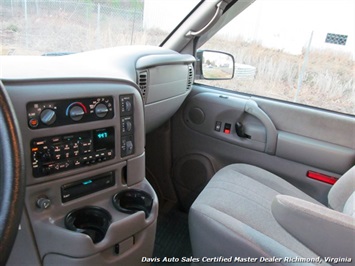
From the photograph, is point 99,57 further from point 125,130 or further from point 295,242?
point 295,242

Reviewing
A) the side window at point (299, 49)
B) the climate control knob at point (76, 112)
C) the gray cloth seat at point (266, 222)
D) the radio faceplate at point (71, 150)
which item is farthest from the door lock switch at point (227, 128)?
the climate control knob at point (76, 112)

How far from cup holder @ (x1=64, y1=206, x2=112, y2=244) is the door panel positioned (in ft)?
3.43

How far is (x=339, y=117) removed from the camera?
164cm

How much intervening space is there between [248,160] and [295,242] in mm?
783

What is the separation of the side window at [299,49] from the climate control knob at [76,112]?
1228 mm

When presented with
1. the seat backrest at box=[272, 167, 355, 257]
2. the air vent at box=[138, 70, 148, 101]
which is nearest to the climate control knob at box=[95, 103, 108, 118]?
the air vent at box=[138, 70, 148, 101]

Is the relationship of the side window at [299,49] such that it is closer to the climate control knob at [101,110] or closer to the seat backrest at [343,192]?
the seat backrest at [343,192]

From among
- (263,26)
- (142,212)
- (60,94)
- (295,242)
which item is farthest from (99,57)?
(295,242)

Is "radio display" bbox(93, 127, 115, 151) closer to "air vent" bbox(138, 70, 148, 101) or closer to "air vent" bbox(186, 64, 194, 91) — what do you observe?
"air vent" bbox(138, 70, 148, 101)

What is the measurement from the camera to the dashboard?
0.89 metres

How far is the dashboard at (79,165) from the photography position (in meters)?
0.89

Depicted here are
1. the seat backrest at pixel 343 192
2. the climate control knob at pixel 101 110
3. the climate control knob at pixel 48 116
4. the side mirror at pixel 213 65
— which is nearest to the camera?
the climate control knob at pixel 48 116

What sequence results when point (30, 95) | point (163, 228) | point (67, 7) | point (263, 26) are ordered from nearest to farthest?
point (30, 95), point (67, 7), point (263, 26), point (163, 228)

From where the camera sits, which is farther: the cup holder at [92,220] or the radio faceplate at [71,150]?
the cup holder at [92,220]
